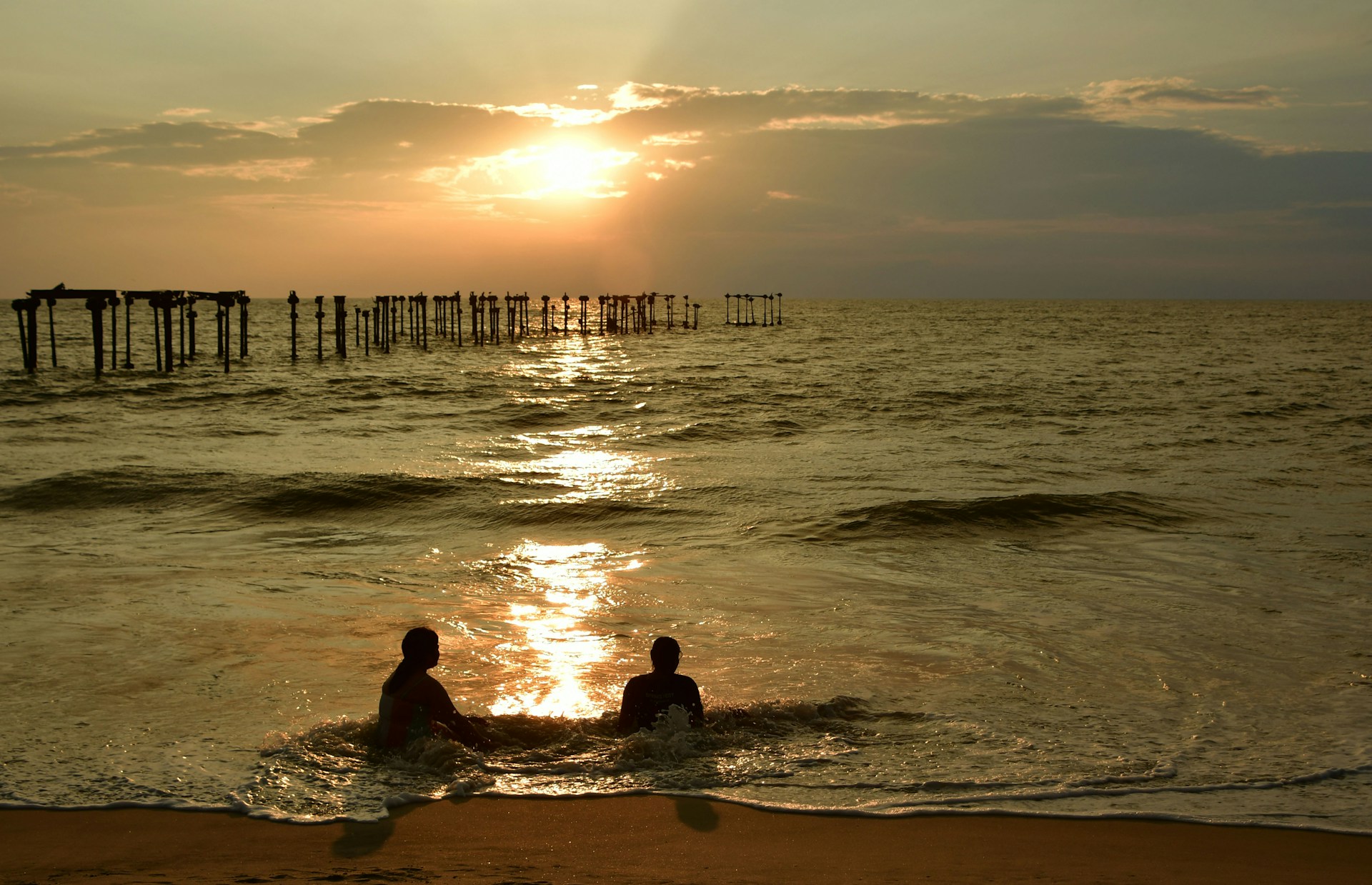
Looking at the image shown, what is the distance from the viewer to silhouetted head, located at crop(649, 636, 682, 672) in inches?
238

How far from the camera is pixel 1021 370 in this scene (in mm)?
43438

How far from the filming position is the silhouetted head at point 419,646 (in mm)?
5789

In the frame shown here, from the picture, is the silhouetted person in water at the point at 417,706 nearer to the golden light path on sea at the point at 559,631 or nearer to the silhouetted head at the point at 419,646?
the silhouetted head at the point at 419,646

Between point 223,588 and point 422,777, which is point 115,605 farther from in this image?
point 422,777

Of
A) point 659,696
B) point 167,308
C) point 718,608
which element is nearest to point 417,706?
point 659,696

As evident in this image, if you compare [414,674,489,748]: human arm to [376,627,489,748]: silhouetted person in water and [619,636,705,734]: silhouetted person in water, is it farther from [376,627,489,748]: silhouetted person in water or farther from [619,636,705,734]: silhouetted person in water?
[619,636,705,734]: silhouetted person in water

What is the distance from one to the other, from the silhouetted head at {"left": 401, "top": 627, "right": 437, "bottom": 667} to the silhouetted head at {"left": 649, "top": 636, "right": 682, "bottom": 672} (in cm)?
129

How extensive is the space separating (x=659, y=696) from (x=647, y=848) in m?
1.40

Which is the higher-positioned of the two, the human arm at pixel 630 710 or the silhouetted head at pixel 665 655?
the silhouetted head at pixel 665 655

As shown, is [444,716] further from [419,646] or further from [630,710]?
[630,710]

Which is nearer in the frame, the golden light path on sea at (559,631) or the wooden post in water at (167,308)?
the golden light path on sea at (559,631)

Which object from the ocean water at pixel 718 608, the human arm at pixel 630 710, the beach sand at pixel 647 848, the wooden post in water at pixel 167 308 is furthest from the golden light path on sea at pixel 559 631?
the wooden post in water at pixel 167 308

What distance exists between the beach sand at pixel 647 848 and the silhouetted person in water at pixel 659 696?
3.00ft

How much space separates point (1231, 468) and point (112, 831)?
18378 mm
